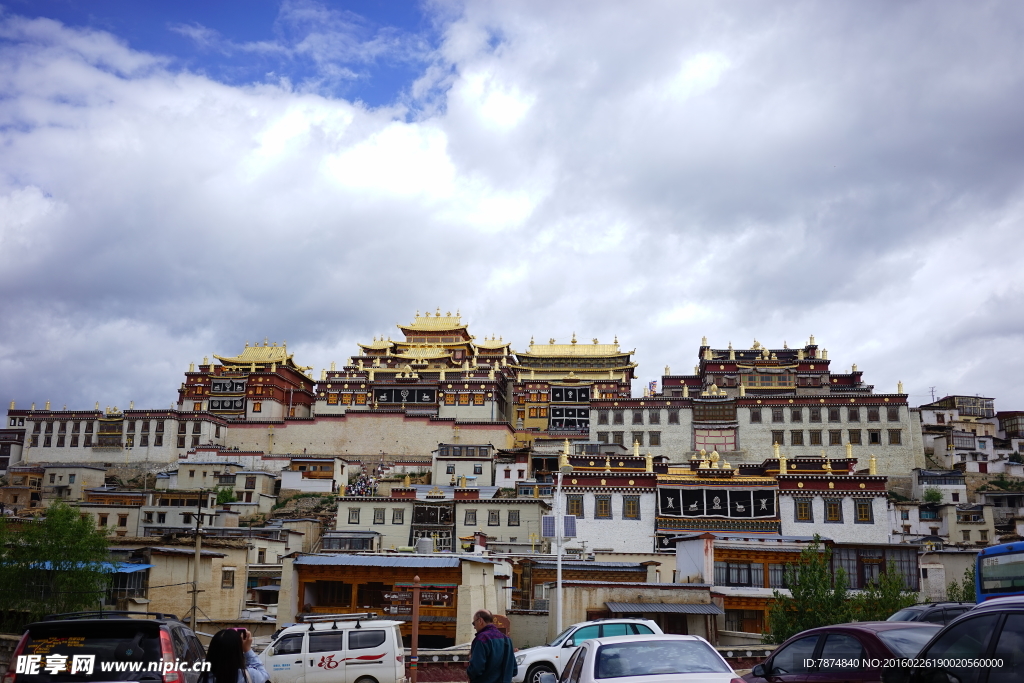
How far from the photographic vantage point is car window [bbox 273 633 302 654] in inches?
749

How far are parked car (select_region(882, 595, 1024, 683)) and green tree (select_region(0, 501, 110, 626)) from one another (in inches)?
1078

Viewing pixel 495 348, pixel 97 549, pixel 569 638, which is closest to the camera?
pixel 569 638

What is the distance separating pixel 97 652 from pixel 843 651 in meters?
8.33

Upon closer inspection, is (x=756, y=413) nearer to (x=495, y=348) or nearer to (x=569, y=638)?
(x=495, y=348)

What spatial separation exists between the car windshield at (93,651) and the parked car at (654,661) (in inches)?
179

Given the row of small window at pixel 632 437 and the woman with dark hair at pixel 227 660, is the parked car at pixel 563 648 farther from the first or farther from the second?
the row of small window at pixel 632 437

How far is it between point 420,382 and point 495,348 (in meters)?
13.2

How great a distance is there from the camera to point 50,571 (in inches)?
1188

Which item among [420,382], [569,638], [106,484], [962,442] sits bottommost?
[569,638]

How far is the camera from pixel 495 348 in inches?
3875

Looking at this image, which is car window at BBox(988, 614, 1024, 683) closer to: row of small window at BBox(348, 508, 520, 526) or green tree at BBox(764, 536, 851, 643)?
green tree at BBox(764, 536, 851, 643)

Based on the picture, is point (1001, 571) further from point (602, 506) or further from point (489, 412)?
point (489, 412)

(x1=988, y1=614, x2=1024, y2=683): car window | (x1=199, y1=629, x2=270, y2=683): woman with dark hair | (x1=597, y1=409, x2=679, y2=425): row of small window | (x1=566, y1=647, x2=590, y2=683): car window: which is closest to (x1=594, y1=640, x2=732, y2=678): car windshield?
(x1=566, y1=647, x2=590, y2=683): car window

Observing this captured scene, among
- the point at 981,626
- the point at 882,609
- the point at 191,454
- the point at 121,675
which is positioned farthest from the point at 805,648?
the point at 191,454
